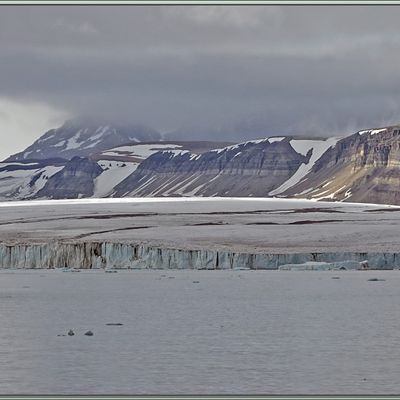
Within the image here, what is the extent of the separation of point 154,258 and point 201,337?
78.1 ft

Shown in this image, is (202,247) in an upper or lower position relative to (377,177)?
lower

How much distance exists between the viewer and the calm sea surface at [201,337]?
1870 centimetres

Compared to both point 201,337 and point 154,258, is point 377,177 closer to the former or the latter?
point 154,258

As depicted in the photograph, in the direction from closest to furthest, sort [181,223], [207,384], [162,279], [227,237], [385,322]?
[207,384] → [385,322] → [162,279] → [227,237] → [181,223]

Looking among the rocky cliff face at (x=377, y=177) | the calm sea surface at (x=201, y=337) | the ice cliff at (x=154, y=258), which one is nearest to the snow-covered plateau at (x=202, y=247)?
the ice cliff at (x=154, y=258)

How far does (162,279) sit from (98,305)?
9.77m

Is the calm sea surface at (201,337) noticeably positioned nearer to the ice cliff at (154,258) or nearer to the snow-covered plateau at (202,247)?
the ice cliff at (154,258)

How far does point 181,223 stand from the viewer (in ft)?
240

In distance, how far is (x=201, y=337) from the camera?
24203 millimetres

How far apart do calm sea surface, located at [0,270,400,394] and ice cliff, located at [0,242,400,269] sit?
286 inches

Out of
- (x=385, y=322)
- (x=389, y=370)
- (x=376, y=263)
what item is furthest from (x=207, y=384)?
(x=376, y=263)

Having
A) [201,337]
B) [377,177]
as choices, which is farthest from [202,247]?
[377,177]

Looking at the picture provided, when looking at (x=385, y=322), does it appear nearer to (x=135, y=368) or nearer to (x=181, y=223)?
(x=135, y=368)

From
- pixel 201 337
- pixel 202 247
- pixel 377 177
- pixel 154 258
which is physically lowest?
pixel 201 337
